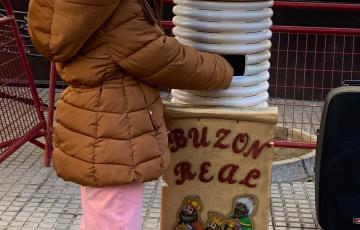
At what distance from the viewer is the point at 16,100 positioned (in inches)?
188

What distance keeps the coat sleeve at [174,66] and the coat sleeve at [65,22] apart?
0.58ft

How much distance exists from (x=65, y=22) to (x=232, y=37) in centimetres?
69

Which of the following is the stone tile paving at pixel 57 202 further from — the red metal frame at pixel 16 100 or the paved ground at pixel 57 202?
the red metal frame at pixel 16 100

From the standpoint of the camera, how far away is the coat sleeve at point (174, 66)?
224 centimetres

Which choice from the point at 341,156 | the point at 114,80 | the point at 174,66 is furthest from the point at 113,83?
the point at 341,156

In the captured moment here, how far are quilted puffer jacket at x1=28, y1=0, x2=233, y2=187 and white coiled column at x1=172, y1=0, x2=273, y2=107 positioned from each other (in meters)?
0.10

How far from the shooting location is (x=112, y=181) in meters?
2.35

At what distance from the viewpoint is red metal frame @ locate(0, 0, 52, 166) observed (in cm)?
459

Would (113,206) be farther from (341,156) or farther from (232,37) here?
(341,156)

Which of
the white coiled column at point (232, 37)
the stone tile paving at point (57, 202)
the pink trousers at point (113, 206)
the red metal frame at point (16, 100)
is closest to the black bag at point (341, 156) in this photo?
the white coiled column at point (232, 37)

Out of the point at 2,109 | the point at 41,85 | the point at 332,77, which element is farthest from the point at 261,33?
the point at 41,85

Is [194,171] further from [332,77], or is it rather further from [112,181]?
[332,77]

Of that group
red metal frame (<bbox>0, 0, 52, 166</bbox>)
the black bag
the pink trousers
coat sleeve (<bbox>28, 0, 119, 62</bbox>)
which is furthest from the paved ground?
coat sleeve (<bbox>28, 0, 119, 62</bbox>)

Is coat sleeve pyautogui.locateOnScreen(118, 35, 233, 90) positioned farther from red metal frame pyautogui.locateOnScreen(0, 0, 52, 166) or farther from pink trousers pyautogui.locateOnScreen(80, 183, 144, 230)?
red metal frame pyautogui.locateOnScreen(0, 0, 52, 166)
